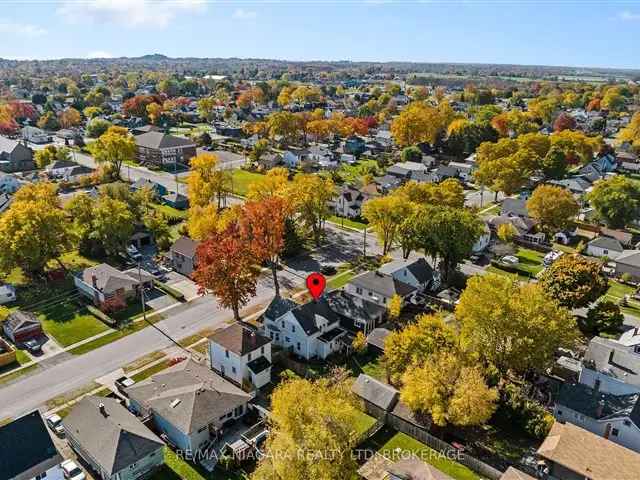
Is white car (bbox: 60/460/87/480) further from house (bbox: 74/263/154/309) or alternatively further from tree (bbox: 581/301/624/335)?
tree (bbox: 581/301/624/335)

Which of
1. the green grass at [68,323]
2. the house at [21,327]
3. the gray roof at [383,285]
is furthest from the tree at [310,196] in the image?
the house at [21,327]

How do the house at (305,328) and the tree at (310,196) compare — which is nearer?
the house at (305,328)

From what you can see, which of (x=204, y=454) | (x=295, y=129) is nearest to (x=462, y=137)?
(x=295, y=129)

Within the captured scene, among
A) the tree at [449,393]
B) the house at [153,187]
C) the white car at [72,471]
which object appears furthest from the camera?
the house at [153,187]

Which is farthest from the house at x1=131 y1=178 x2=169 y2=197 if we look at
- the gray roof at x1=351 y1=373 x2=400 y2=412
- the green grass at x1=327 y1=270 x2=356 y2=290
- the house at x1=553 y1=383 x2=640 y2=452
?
Result: the house at x1=553 y1=383 x2=640 y2=452

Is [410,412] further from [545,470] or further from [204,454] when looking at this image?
[204,454]

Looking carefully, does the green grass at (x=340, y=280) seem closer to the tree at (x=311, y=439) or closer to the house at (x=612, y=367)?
the house at (x=612, y=367)
